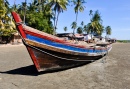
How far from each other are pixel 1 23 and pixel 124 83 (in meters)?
32.1

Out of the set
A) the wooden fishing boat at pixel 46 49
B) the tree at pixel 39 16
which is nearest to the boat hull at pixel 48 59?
the wooden fishing boat at pixel 46 49

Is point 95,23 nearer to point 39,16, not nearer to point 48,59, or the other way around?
point 39,16

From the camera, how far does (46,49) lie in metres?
10.8

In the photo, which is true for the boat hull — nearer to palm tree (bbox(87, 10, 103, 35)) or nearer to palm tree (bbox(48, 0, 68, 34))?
palm tree (bbox(48, 0, 68, 34))

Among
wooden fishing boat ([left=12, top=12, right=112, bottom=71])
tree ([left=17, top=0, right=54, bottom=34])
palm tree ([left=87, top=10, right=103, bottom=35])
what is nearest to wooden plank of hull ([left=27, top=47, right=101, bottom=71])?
wooden fishing boat ([left=12, top=12, right=112, bottom=71])

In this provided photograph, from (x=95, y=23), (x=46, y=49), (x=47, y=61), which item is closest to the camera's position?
(x=46, y=49)

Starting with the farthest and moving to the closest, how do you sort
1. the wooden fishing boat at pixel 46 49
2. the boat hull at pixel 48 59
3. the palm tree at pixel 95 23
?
the palm tree at pixel 95 23 < the boat hull at pixel 48 59 < the wooden fishing boat at pixel 46 49

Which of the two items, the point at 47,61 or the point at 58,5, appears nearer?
the point at 47,61

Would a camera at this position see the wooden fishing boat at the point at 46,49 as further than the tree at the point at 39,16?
No

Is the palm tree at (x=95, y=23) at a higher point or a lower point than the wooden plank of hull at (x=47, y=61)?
higher

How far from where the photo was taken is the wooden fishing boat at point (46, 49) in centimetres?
1020

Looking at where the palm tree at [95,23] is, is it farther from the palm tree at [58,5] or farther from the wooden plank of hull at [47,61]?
the wooden plank of hull at [47,61]

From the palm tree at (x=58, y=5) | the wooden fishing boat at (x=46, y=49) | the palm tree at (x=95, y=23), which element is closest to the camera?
the wooden fishing boat at (x=46, y=49)

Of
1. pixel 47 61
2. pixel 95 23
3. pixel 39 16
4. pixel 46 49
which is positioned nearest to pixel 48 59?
pixel 47 61
